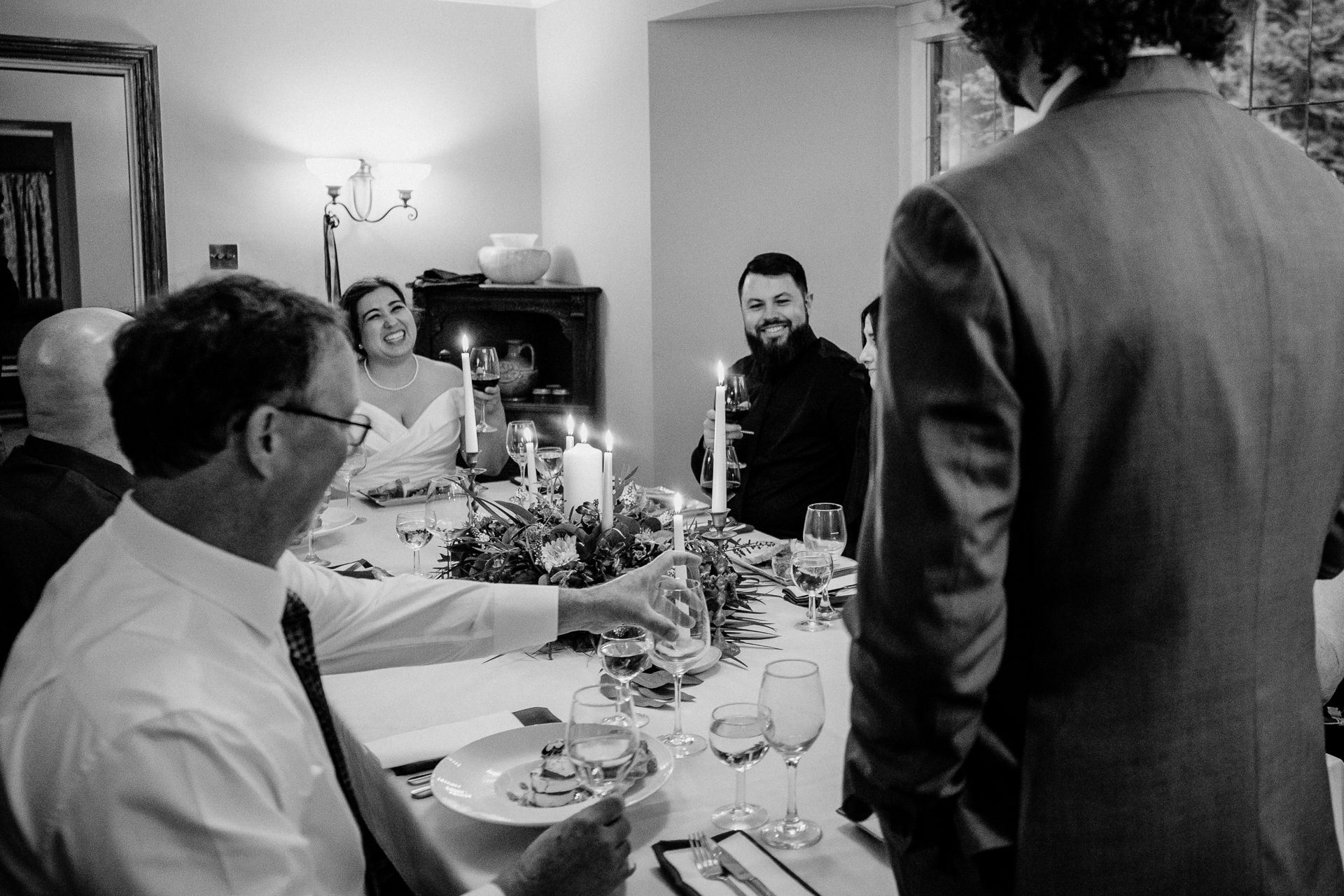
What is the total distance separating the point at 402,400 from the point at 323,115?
1.68 metres

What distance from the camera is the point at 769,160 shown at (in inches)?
186

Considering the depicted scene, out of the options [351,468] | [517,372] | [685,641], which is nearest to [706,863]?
[685,641]

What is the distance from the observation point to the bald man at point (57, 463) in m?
1.74

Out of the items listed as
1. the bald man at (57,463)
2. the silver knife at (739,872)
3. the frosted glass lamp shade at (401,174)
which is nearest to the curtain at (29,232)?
the frosted glass lamp shade at (401,174)

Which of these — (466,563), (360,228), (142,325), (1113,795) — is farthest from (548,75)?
(1113,795)

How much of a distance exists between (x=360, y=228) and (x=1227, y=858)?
15.5 ft

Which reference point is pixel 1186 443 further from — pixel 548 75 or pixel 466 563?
pixel 548 75

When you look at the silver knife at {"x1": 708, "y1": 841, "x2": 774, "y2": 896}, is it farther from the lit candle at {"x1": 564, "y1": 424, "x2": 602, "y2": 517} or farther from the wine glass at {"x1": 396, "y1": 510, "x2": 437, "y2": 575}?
the wine glass at {"x1": 396, "y1": 510, "x2": 437, "y2": 575}

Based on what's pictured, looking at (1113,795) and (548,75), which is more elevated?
(548,75)

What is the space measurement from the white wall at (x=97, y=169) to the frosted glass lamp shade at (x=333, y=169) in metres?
0.71

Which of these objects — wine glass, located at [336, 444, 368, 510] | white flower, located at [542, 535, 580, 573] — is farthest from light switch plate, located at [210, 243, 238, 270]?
white flower, located at [542, 535, 580, 573]

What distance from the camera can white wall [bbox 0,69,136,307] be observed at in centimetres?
454

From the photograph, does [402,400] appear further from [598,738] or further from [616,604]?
[598,738]

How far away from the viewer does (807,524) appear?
7.25 feet
